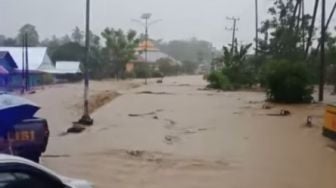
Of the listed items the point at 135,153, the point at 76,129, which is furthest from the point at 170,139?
the point at 76,129

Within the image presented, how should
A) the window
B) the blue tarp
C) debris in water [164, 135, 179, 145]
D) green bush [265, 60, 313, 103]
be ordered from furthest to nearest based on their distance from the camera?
green bush [265, 60, 313, 103]
debris in water [164, 135, 179, 145]
the blue tarp
the window

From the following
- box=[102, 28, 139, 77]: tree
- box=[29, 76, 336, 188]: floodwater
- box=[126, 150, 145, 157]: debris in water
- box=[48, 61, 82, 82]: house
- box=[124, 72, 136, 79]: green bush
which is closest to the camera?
box=[29, 76, 336, 188]: floodwater

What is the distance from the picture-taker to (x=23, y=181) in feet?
11.4

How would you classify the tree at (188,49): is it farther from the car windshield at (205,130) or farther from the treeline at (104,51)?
the car windshield at (205,130)

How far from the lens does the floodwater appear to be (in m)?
11.3

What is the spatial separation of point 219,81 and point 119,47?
3001cm

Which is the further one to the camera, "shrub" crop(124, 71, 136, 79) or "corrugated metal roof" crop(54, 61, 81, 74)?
"shrub" crop(124, 71, 136, 79)

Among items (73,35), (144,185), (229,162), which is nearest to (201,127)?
(229,162)

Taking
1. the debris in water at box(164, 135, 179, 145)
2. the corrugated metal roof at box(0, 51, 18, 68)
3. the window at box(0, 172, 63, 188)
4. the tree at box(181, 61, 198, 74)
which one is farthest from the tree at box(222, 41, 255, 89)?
the tree at box(181, 61, 198, 74)

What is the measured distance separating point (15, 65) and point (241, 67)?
53.8ft

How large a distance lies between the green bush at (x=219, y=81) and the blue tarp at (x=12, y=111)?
126 ft

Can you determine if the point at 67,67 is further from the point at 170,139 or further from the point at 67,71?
the point at 170,139

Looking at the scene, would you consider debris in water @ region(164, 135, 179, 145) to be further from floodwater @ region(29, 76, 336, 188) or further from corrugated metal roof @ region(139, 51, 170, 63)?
corrugated metal roof @ region(139, 51, 170, 63)

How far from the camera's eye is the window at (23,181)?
3338 millimetres
